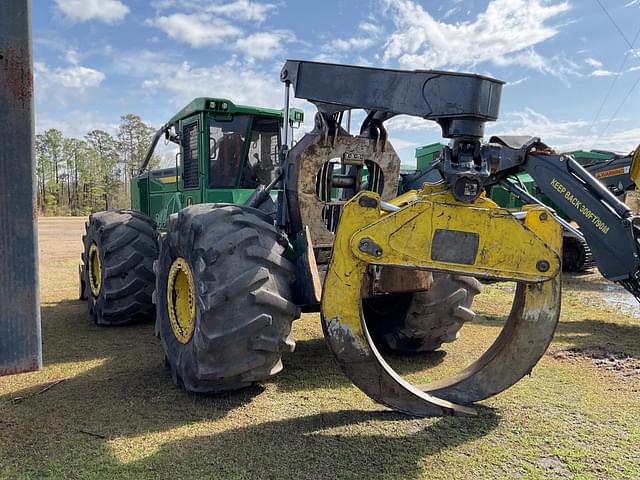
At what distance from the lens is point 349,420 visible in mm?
3318

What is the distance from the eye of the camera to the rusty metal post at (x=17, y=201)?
10.8 ft

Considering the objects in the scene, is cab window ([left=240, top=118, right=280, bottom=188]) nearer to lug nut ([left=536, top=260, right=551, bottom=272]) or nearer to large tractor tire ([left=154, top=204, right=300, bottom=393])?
large tractor tire ([left=154, top=204, right=300, bottom=393])

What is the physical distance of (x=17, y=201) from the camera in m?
3.39

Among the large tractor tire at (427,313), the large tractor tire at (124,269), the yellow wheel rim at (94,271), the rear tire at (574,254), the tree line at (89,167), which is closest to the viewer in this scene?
the large tractor tire at (427,313)

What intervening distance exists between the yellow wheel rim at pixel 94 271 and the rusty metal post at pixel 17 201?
8.51 feet

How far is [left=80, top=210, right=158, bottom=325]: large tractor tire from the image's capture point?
218 inches

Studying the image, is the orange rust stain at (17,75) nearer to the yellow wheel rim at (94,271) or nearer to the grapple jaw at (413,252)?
the grapple jaw at (413,252)

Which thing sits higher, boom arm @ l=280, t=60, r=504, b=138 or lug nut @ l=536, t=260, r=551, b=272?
boom arm @ l=280, t=60, r=504, b=138

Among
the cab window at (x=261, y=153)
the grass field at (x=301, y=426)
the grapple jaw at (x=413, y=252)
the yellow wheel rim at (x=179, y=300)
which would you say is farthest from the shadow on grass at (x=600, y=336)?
the yellow wheel rim at (x=179, y=300)

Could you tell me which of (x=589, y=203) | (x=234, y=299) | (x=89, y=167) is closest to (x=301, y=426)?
(x=234, y=299)

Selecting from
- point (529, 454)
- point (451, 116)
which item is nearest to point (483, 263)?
point (451, 116)

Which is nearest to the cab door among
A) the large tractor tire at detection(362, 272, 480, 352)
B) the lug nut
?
the large tractor tire at detection(362, 272, 480, 352)

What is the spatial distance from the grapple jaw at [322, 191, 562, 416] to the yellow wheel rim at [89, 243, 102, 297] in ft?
13.1

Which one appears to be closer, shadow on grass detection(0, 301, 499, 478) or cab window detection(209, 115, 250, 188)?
shadow on grass detection(0, 301, 499, 478)
